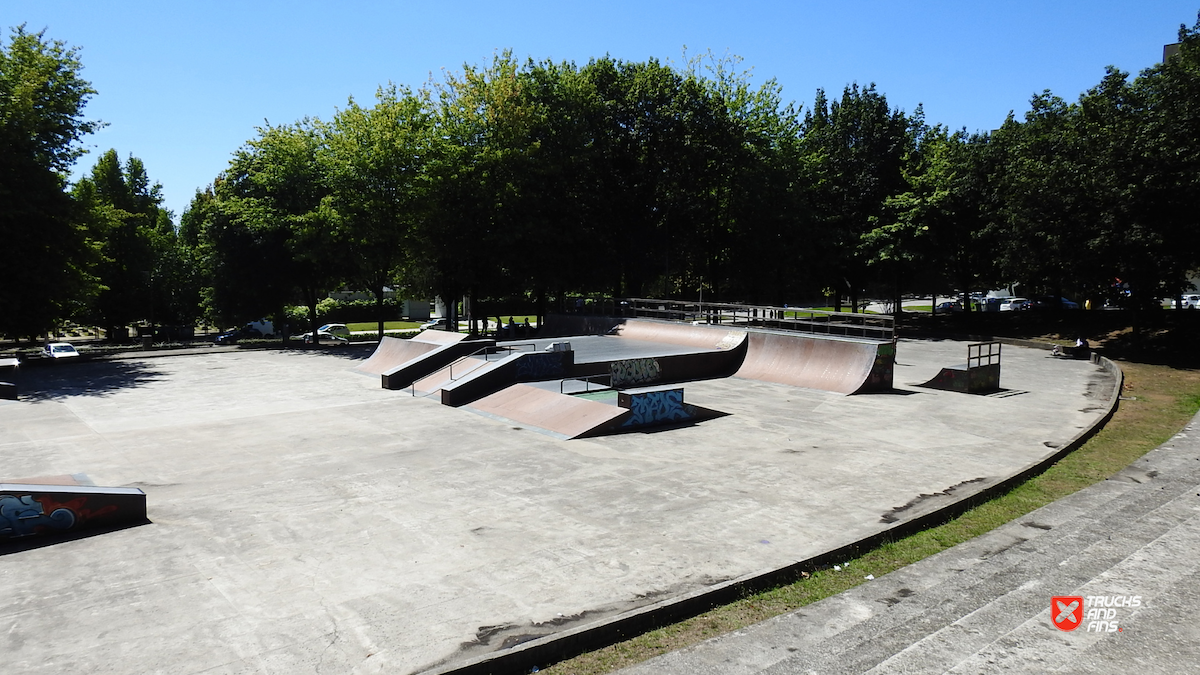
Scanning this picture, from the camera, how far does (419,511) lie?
976cm

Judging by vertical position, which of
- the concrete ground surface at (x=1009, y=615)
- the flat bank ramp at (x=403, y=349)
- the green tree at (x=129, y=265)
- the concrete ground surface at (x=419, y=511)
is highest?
the green tree at (x=129, y=265)

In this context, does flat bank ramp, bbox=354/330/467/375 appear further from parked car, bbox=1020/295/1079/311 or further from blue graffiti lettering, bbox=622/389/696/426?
parked car, bbox=1020/295/1079/311

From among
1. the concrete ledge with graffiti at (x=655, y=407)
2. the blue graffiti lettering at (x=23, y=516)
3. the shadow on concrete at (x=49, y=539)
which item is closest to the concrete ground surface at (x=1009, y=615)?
the shadow on concrete at (x=49, y=539)

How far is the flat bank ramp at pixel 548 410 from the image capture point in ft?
49.1

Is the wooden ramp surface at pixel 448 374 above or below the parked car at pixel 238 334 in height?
above

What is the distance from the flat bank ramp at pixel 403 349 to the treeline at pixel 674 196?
289 inches

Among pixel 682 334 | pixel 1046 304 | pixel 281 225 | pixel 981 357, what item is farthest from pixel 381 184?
pixel 1046 304

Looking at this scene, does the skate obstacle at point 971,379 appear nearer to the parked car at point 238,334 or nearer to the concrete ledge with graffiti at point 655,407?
the concrete ledge with graffiti at point 655,407

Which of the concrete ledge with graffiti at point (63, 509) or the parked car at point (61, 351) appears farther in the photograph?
the parked car at point (61, 351)

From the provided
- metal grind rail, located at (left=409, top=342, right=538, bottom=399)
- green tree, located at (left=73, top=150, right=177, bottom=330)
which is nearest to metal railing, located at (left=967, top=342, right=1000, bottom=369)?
metal grind rail, located at (left=409, top=342, right=538, bottom=399)

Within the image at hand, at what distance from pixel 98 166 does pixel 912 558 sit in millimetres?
59297

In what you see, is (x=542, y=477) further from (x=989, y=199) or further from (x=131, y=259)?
(x=131, y=259)

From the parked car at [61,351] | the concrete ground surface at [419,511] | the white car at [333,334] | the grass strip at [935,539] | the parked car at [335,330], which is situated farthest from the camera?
the parked car at [335,330]

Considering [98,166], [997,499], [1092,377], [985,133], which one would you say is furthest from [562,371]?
[98,166]
